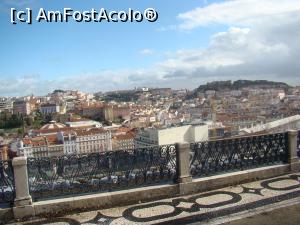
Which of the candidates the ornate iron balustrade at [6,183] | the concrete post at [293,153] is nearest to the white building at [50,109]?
the concrete post at [293,153]

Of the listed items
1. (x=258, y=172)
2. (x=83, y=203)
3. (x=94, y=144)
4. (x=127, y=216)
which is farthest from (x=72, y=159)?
(x=94, y=144)

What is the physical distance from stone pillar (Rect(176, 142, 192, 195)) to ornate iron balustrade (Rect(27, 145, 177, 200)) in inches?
8.0

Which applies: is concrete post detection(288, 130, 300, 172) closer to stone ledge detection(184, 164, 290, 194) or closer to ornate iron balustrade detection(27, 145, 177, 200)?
stone ledge detection(184, 164, 290, 194)

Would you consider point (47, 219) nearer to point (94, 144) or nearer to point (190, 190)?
point (190, 190)

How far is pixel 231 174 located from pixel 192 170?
2.85 ft

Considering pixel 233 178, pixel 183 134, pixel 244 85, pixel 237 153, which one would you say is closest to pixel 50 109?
pixel 183 134

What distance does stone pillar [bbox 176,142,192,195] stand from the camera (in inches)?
301

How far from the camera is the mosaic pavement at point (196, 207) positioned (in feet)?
20.8

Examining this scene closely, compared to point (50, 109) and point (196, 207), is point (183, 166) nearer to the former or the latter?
point (196, 207)

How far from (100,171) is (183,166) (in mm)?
1669

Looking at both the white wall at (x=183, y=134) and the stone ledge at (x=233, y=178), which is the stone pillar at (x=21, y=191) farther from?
the white wall at (x=183, y=134)

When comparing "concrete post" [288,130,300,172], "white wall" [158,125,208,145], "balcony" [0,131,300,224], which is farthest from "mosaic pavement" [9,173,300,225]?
"white wall" [158,125,208,145]

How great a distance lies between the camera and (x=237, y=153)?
8516 mm

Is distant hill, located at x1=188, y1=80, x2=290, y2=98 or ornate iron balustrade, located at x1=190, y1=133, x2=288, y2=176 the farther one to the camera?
distant hill, located at x1=188, y1=80, x2=290, y2=98
